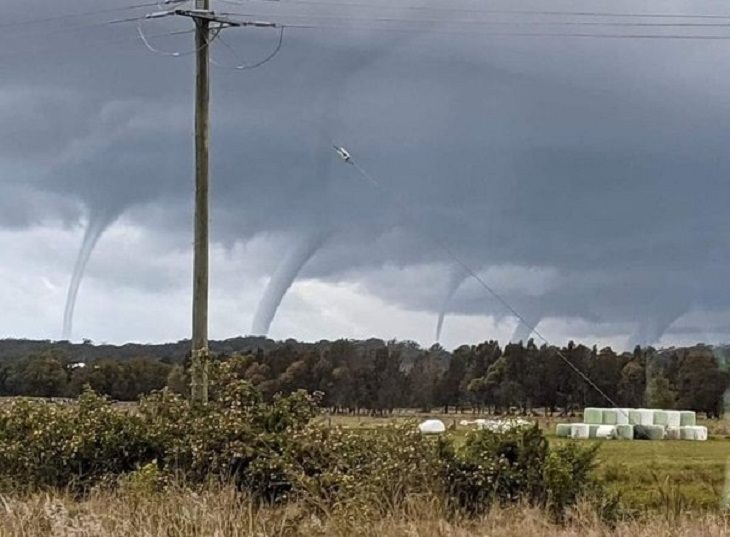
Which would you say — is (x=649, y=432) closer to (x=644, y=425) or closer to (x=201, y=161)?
(x=644, y=425)

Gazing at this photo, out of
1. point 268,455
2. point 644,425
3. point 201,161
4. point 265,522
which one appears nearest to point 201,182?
point 201,161

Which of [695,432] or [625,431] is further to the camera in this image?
[625,431]

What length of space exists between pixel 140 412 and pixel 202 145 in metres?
5.31

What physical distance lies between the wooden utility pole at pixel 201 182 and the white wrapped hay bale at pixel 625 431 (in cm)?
2310

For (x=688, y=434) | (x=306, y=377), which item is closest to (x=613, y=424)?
(x=688, y=434)

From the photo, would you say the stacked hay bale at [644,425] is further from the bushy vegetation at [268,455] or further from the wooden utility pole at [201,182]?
the bushy vegetation at [268,455]

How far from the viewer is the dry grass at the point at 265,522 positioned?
12312 mm

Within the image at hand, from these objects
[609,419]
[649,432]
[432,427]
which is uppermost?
[432,427]

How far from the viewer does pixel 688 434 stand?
41.9 m

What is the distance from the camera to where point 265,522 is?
13.2 m

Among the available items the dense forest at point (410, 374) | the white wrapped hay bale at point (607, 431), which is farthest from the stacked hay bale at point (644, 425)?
the dense forest at point (410, 374)

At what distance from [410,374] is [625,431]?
18.9 metres

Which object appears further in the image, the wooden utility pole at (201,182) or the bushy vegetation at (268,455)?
the wooden utility pole at (201,182)

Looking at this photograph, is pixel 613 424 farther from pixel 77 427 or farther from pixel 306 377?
pixel 77 427
